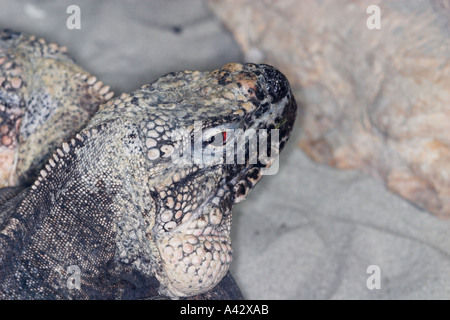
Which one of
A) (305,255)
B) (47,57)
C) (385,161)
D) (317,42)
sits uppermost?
(47,57)

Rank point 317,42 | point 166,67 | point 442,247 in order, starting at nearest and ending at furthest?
point 442,247 → point 317,42 → point 166,67

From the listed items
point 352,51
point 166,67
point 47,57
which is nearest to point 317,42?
point 352,51

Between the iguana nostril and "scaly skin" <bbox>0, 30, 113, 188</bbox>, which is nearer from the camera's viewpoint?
the iguana nostril

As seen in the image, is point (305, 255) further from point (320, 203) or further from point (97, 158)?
point (97, 158)
